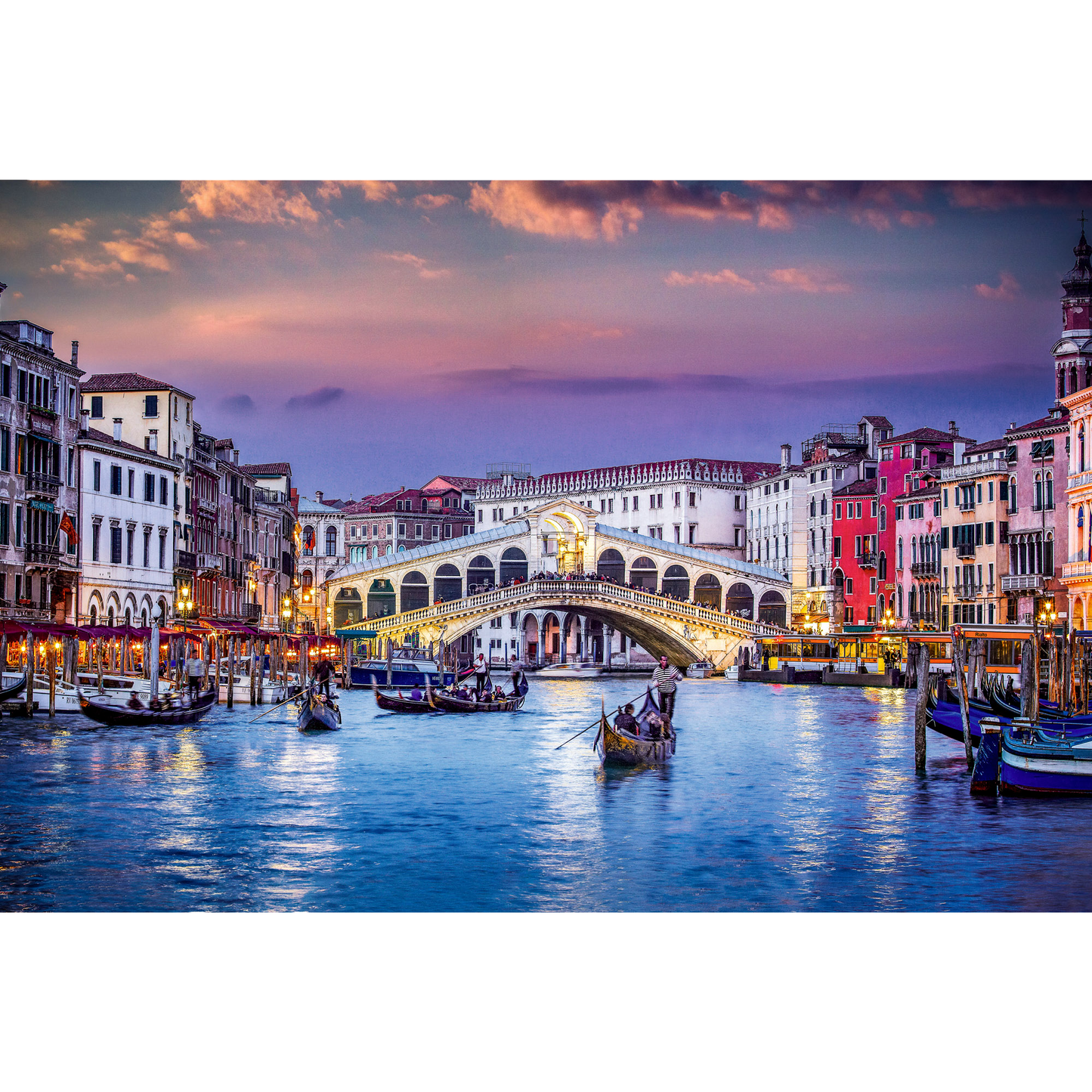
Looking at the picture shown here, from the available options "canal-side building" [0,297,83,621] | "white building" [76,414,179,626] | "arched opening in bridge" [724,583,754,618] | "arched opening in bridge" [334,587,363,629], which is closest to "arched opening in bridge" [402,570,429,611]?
"arched opening in bridge" [334,587,363,629]

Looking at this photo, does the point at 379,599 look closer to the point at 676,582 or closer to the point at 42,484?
the point at 676,582

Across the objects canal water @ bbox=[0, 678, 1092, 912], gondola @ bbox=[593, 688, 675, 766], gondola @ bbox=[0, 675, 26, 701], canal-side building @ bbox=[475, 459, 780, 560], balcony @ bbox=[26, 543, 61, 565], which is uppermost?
canal-side building @ bbox=[475, 459, 780, 560]

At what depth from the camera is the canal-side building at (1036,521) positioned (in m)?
12.8

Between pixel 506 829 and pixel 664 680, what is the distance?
3734 millimetres

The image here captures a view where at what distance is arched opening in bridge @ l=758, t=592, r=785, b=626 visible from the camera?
2261 centimetres

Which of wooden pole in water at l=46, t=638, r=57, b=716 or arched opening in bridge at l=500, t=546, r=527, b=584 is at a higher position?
arched opening in bridge at l=500, t=546, r=527, b=584

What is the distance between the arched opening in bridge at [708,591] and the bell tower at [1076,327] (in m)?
15.1

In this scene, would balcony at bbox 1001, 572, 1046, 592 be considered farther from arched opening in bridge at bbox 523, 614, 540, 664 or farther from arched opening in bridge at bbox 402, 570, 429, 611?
arched opening in bridge at bbox 523, 614, 540, 664

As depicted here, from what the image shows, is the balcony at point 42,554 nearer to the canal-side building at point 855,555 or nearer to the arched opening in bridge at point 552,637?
the canal-side building at point 855,555

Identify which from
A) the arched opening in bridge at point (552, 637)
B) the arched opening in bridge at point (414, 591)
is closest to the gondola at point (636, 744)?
the arched opening in bridge at point (414, 591)

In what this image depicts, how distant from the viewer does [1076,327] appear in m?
6.67

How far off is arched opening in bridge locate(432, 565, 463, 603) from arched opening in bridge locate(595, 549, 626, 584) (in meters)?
2.15
